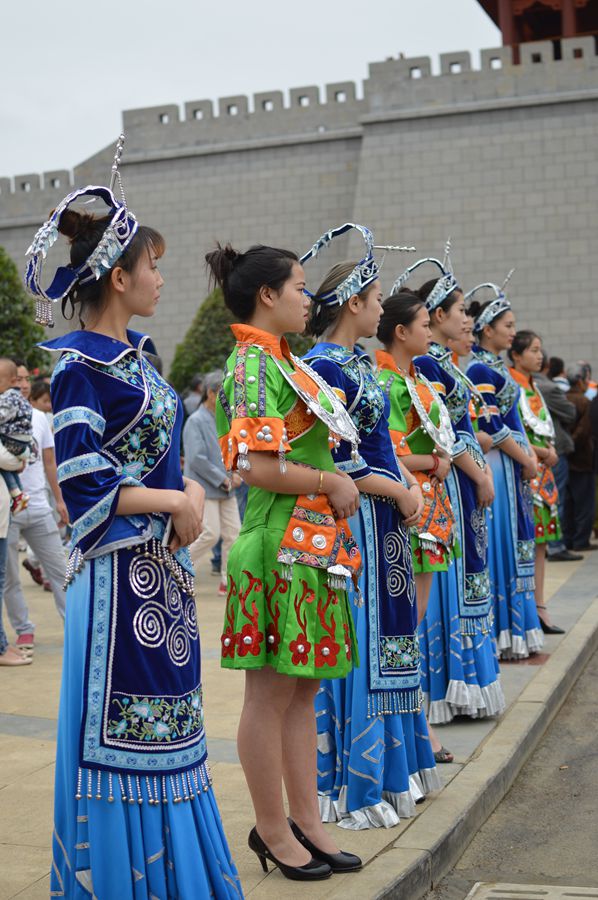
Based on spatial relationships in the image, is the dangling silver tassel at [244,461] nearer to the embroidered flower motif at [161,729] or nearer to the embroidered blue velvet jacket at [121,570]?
the embroidered blue velvet jacket at [121,570]

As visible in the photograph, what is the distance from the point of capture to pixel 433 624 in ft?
17.9

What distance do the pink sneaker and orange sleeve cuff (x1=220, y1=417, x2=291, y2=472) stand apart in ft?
13.8

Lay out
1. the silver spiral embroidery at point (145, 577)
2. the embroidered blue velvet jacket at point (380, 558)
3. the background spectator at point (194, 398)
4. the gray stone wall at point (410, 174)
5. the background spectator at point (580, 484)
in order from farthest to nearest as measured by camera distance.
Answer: the gray stone wall at point (410, 174), the background spectator at point (194, 398), the background spectator at point (580, 484), the embroidered blue velvet jacket at point (380, 558), the silver spiral embroidery at point (145, 577)

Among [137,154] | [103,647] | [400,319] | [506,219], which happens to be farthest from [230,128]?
[103,647]

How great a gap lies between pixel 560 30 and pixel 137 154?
491 inches

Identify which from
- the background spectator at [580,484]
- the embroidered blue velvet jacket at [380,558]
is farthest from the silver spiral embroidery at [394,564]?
the background spectator at [580,484]

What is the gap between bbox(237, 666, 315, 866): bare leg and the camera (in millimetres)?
3516

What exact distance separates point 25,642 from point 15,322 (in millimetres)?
14181

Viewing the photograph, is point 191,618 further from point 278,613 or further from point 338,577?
point 338,577

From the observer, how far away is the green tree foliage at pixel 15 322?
20.5 meters

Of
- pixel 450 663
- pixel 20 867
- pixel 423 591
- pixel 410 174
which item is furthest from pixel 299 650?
pixel 410 174

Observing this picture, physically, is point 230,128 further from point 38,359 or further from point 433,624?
point 433,624

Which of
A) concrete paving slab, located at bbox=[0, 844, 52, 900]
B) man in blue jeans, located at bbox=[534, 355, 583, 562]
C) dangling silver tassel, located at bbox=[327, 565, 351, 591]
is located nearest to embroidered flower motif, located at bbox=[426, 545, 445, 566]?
dangling silver tassel, located at bbox=[327, 565, 351, 591]

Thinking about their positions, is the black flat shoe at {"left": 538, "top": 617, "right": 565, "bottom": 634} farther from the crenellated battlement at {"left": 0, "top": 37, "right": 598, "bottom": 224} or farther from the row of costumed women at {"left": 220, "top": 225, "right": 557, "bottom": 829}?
the crenellated battlement at {"left": 0, "top": 37, "right": 598, "bottom": 224}
